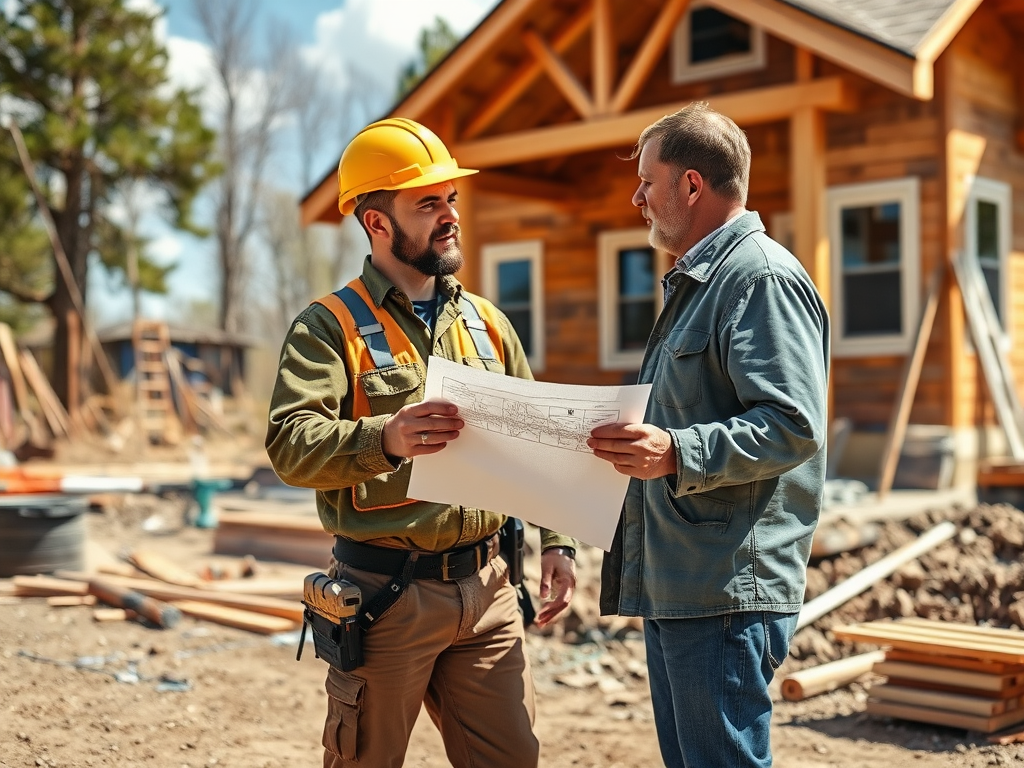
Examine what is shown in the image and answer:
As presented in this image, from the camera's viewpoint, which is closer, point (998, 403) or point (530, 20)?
point (998, 403)

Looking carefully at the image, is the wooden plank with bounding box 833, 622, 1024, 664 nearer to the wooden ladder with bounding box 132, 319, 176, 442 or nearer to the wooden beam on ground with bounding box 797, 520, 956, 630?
the wooden beam on ground with bounding box 797, 520, 956, 630

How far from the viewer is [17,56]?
84.5ft

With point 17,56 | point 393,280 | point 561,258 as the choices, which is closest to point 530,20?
point 561,258

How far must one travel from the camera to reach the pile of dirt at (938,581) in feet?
23.3

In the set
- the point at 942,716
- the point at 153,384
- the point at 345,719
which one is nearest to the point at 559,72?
the point at 942,716

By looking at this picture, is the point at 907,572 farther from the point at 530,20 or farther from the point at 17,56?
the point at 17,56

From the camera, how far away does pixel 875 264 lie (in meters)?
11.6

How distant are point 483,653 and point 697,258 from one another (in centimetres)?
145

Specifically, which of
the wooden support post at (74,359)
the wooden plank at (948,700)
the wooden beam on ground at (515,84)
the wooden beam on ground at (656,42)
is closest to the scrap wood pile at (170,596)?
the wooden plank at (948,700)

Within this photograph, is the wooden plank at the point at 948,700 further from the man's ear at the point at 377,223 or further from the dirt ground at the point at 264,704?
the man's ear at the point at 377,223

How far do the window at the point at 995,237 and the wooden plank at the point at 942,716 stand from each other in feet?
23.6

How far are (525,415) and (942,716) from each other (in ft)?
12.2

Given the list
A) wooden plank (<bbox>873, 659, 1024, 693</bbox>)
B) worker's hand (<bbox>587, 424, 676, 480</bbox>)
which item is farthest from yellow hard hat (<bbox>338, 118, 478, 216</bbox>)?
wooden plank (<bbox>873, 659, 1024, 693</bbox>)

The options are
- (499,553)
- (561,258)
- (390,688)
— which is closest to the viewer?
(390,688)
